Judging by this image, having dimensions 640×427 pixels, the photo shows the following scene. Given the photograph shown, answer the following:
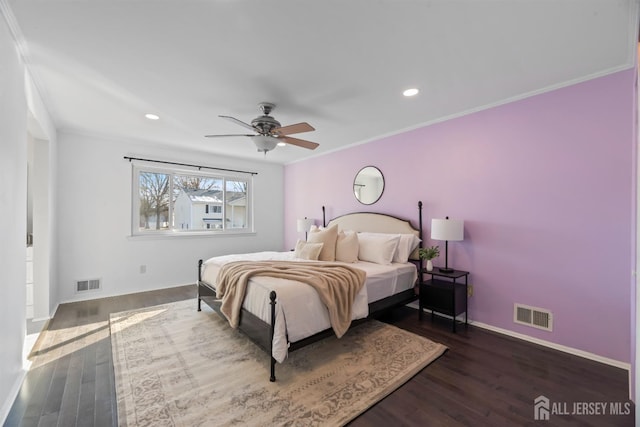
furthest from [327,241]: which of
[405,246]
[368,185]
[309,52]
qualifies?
[309,52]

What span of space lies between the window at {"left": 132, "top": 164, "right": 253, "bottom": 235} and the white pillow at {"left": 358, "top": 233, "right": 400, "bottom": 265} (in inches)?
127

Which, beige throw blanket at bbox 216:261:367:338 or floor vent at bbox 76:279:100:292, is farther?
floor vent at bbox 76:279:100:292

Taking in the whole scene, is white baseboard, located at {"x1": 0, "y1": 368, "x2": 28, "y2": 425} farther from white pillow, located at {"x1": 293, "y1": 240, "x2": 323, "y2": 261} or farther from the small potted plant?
the small potted plant

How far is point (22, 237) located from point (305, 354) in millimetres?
2664

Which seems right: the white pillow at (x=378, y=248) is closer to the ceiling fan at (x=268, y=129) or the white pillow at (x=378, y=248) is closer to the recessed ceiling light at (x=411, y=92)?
the ceiling fan at (x=268, y=129)

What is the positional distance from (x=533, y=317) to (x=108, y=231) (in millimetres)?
6046

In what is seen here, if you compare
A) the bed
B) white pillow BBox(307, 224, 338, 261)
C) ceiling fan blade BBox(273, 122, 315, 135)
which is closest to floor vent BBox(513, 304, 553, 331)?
the bed

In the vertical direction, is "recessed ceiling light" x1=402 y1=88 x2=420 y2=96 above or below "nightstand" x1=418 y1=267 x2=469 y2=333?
above

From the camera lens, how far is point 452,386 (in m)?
2.11

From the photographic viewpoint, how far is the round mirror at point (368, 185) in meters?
4.45

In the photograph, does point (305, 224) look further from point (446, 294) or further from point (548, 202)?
point (548, 202)

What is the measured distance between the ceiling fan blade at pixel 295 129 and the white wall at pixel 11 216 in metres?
2.01

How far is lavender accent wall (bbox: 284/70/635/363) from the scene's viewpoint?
240 centimetres

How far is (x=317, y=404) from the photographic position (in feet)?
6.20
